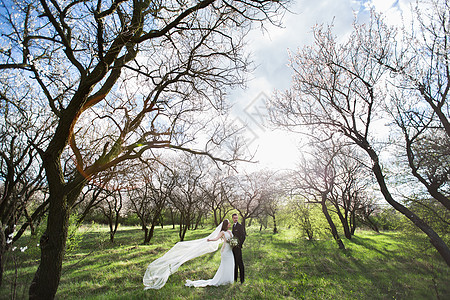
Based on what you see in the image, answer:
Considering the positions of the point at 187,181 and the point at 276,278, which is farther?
the point at 187,181

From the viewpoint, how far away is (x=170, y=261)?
7.10 meters

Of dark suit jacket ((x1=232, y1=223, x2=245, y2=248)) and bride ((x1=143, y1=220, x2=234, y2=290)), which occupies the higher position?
dark suit jacket ((x1=232, y1=223, x2=245, y2=248))

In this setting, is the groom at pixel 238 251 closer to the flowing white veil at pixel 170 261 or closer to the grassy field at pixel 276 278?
the grassy field at pixel 276 278

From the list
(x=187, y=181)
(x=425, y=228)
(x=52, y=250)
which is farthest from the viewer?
(x=187, y=181)

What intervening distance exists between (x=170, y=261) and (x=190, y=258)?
2.35 feet

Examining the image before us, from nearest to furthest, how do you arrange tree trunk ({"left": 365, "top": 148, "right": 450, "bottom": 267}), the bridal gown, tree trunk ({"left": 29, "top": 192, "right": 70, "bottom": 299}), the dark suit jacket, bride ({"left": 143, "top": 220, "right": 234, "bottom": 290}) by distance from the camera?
tree trunk ({"left": 29, "top": 192, "right": 70, "bottom": 299}) < tree trunk ({"left": 365, "top": 148, "right": 450, "bottom": 267}) < bride ({"left": 143, "top": 220, "right": 234, "bottom": 290}) < the bridal gown < the dark suit jacket

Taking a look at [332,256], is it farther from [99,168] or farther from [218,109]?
[99,168]

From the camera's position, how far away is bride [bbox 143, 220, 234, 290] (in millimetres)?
6562

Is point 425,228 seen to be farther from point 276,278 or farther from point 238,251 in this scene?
point 238,251

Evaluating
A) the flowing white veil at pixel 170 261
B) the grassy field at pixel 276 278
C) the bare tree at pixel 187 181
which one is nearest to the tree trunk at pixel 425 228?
the grassy field at pixel 276 278

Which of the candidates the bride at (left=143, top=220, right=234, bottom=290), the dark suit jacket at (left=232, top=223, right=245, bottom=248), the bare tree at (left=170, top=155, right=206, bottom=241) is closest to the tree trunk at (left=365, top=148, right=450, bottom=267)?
the dark suit jacket at (left=232, top=223, right=245, bottom=248)

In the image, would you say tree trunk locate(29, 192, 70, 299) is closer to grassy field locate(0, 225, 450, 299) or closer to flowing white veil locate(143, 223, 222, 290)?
grassy field locate(0, 225, 450, 299)

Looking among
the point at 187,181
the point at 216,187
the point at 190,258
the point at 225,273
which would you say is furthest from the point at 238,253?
the point at 216,187

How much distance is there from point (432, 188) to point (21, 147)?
16418 millimetres
